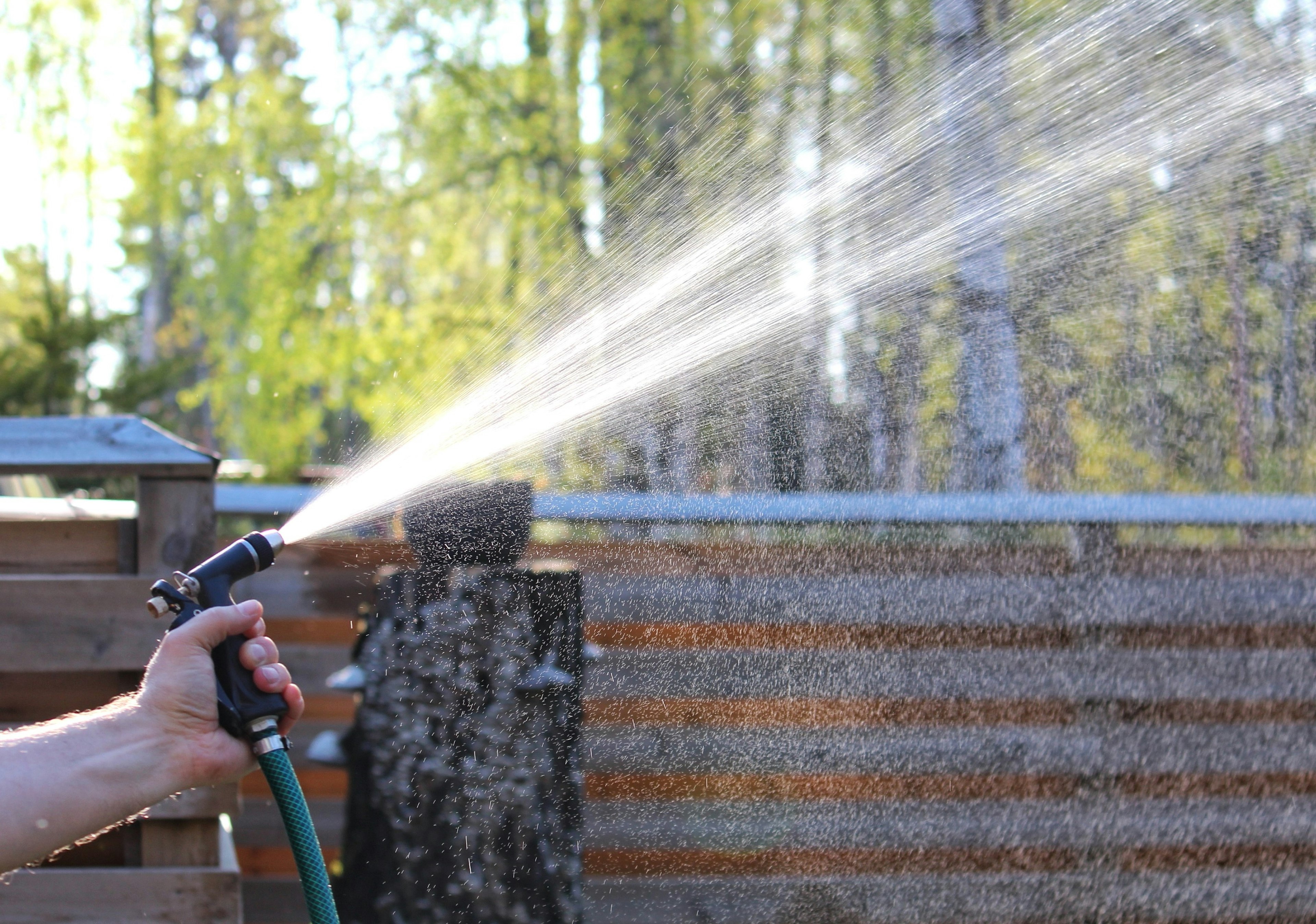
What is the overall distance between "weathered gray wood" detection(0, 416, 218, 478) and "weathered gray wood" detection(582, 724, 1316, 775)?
142cm

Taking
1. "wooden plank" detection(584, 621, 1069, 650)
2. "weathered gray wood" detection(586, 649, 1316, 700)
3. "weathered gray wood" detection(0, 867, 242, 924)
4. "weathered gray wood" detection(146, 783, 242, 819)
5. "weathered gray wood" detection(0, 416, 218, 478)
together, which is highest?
"weathered gray wood" detection(0, 416, 218, 478)

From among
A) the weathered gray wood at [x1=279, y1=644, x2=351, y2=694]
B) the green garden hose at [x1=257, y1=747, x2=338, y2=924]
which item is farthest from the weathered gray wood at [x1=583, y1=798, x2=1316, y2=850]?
the green garden hose at [x1=257, y1=747, x2=338, y2=924]

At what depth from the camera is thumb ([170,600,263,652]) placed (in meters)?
1.48

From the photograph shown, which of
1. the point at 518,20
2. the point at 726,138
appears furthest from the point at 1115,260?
the point at 518,20

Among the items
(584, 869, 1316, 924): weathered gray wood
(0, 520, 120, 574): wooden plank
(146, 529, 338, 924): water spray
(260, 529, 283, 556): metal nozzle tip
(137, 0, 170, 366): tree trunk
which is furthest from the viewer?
(137, 0, 170, 366): tree trunk

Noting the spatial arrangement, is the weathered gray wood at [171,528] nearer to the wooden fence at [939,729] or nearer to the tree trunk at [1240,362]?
the wooden fence at [939,729]

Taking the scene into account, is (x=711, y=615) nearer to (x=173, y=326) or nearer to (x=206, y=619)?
(x=206, y=619)

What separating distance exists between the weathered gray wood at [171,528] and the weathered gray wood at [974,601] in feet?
4.11

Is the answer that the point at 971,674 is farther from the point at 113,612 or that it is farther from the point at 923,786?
the point at 113,612

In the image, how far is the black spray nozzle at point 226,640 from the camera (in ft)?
4.94

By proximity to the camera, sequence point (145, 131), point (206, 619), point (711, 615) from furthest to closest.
Answer: point (145, 131) < point (711, 615) < point (206, 619)

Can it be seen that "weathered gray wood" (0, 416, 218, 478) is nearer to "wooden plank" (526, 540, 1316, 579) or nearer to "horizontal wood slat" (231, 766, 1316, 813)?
"wooden plank" (526, 540, 1316, 579)

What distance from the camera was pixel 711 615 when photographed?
334 cm

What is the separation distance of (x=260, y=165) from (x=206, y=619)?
31.5 ft
